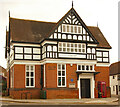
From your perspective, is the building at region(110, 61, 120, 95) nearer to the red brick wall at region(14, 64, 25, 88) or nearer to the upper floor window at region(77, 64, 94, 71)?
the upper floor window at region(77, 64, 94, 71)

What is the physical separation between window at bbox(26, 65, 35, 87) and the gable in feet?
17.6

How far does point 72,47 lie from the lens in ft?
→ 110

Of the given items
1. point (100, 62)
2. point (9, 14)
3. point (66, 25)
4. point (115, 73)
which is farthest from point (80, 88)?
point (115, 73)

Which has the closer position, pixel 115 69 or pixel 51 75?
pixel 51 75

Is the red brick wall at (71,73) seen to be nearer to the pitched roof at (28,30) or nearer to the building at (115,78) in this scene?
the pitched roof at (28,30)

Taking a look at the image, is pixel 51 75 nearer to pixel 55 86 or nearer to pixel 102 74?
pixel 55 86

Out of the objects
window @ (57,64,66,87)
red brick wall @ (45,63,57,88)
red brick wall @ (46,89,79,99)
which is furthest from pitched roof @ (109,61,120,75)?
red brick wall @ (45,63,57,88)

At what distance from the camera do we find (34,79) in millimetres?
34000

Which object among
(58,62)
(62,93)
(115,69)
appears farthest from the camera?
(115,69)

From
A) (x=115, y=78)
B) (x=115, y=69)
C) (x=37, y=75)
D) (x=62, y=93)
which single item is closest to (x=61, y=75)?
(x=62, y=93)

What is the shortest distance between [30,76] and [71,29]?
8.80m

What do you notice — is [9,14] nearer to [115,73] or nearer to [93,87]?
[93,87]

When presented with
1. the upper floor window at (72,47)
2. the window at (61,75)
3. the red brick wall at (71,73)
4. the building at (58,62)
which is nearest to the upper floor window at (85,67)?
the building at (58,62)

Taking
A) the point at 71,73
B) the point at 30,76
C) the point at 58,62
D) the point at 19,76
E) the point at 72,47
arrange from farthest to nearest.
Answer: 1. the point at 30,76
2. the point at 72,47
3. the point at 19,76
4. the point at 71,73
5. the point at 58,62
